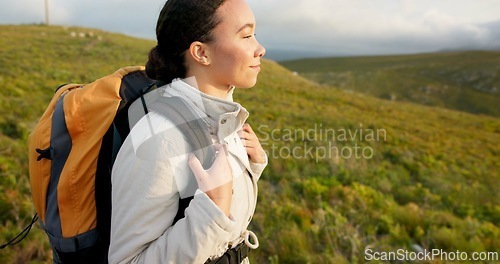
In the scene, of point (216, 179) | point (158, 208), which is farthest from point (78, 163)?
point (216, 179)

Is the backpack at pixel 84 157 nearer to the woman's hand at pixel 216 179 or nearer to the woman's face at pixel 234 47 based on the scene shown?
the woman's hand at pixel 216 179

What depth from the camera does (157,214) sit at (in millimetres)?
1367

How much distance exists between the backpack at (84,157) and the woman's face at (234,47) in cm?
26

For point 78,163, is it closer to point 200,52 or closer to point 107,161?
point 107,161

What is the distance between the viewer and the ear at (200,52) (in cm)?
154

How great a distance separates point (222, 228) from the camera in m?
1.38

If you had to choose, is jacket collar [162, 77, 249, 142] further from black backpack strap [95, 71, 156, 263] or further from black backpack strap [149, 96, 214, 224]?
black backpack strap [95, 71, 156, 263]

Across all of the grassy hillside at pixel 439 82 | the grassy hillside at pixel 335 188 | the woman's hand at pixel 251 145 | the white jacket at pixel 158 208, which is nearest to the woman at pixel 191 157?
the white jacket at pixel 158 208

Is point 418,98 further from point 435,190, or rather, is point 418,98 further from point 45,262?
point 45,262

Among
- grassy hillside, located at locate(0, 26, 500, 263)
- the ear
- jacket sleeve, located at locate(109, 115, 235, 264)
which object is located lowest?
grassy hillside, located at locate(0, 26, 500, 263)

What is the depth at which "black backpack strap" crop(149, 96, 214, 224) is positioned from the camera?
4.65 feet

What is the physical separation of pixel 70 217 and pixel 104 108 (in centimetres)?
50

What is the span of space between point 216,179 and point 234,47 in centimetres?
60

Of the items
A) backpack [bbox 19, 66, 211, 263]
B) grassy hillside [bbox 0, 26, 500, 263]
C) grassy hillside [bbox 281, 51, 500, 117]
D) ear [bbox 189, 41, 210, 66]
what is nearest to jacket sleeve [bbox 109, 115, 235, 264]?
backpack [bbox 19, 66, 211, 263]
